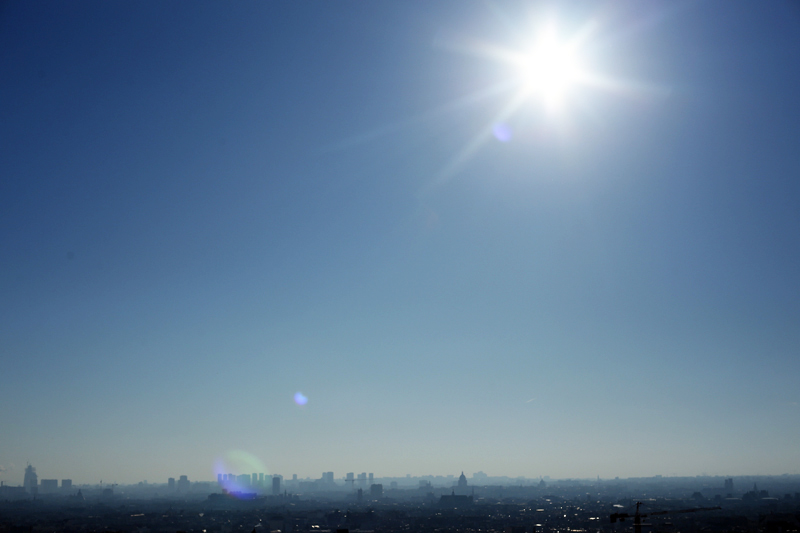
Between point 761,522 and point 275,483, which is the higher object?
point 761,522

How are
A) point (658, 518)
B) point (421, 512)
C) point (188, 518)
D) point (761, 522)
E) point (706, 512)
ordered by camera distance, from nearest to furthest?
point (761, 522)
point (658, 518)
point (188, 518)
point (706, 512)
point (421, 512)

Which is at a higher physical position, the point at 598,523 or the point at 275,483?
the point at 598,523

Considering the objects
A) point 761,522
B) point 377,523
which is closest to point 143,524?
point 377,523

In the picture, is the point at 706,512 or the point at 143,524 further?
the point at 706,512

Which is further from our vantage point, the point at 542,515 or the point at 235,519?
the point at 542,515

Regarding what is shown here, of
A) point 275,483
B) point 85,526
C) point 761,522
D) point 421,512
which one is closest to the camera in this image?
point 761,522

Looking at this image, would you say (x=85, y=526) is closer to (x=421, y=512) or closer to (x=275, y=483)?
(x=421, y=512)

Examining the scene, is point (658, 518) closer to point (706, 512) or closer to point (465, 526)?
point (706, 512)

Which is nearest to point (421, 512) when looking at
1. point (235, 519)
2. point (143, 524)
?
point (235, 519)

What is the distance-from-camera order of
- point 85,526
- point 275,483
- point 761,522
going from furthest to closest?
point 275,483 → point 85,526 → point 761,522
